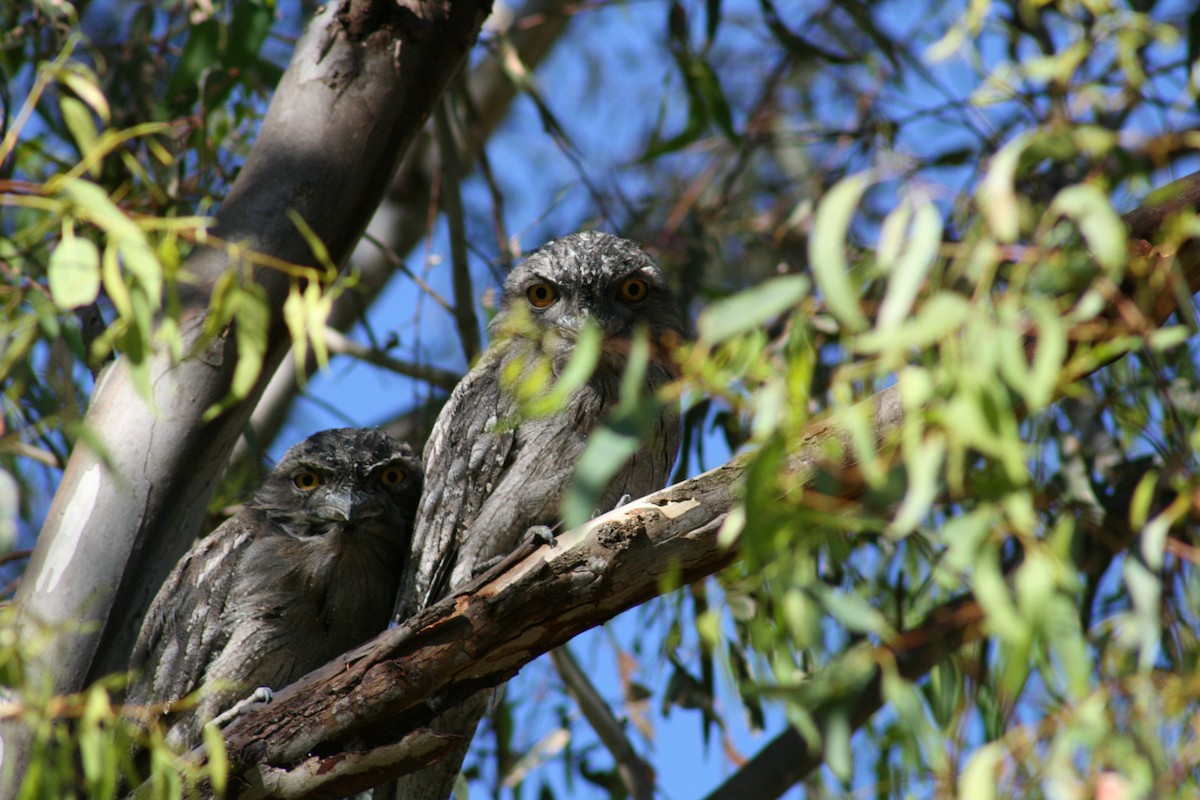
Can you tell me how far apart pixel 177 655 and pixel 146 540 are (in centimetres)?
59

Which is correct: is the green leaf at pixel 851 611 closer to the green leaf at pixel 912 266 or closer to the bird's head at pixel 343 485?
the green leaf at pixel 912 266

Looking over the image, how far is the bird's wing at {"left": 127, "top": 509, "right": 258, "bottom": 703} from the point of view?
305cm

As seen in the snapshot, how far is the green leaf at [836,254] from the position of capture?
117cm

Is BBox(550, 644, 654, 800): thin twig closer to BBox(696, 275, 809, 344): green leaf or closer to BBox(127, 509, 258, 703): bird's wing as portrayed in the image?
BBox(127, 509, 258, 703): bird's wing

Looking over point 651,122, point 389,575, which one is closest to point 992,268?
point 389,575

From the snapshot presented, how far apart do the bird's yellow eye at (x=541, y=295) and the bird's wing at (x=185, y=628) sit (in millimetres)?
973

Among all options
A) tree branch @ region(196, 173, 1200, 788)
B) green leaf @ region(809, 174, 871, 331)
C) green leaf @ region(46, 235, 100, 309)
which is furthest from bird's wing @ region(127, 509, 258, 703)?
green leaf @ region(809, 174, 871, 331)

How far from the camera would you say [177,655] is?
3078mm

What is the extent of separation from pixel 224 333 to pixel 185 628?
2.94 ft

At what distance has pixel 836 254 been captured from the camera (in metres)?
1.20

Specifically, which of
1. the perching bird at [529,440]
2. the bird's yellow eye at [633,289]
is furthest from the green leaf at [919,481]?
the bird's yellow eye at [633,289]

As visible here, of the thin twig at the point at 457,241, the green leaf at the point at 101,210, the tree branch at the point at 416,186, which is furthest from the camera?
the tree branch at the point at 416,186

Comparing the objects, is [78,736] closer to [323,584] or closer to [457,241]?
[323,584]

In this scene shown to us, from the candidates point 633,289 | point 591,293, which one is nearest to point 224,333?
point 591,293
